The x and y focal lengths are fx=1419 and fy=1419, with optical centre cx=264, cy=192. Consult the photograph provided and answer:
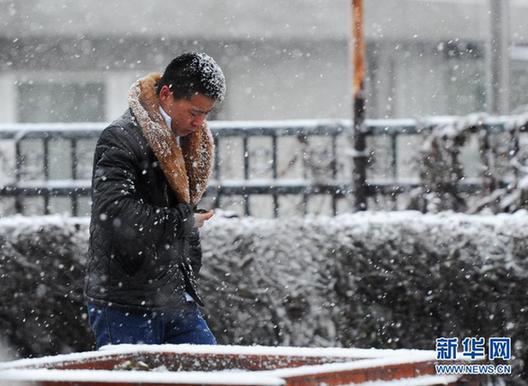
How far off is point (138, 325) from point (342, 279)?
298cm

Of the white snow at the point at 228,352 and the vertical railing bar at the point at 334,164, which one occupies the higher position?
the vertical railing bar at the point at 334,164

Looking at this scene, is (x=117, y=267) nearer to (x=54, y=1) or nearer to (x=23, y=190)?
(x=23, y=190)

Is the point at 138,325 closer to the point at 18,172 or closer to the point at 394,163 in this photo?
the point at 394,163

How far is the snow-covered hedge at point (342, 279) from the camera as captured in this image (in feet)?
26.1

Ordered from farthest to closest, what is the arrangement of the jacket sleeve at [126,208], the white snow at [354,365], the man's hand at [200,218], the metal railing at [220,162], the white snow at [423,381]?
the metal railing at [220,162]
the man's hand at [200,218]
the jacket sleeve at [126,208]
the white snow at [423,381]
the white snow at [354,365]

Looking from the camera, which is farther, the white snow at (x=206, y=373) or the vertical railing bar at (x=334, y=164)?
the vertical railing bar at (x=334, y=164)

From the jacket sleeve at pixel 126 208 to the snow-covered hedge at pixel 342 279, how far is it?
2.98 meters

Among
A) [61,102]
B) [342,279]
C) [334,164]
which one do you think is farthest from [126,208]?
[61,102]

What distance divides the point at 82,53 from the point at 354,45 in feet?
33.9

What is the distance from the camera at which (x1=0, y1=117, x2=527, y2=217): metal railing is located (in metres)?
9.87

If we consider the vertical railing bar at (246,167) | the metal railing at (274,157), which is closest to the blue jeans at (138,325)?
the metal railing at (274,157)

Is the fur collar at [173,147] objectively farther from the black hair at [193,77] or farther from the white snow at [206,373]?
the white snow at [206,373]

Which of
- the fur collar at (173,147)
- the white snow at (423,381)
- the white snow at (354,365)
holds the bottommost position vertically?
the white snow at (423,381)

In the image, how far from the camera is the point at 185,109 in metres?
5.29
